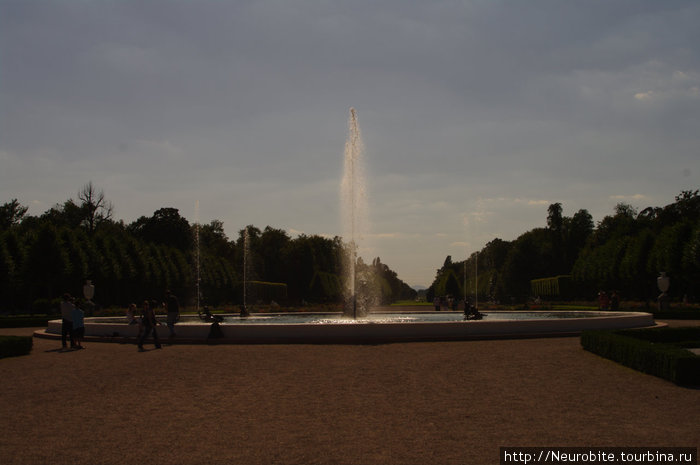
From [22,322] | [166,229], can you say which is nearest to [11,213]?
[166,229]

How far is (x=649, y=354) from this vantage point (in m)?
14.2

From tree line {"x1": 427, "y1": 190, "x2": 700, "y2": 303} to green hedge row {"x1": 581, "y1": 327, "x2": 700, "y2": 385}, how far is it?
40.0 m

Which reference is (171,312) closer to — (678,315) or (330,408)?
(330,408)

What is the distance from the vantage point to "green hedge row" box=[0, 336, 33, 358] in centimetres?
1894

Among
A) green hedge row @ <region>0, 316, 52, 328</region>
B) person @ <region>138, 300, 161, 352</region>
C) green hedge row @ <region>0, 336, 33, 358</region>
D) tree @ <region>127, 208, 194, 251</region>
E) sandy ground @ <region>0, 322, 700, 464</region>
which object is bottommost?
green hedge row @ <region>0, 316, 52, 328</region>

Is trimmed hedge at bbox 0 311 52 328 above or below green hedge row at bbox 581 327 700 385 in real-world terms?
below

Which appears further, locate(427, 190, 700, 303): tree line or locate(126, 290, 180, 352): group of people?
locate(427, 190, 700, 303): tree line

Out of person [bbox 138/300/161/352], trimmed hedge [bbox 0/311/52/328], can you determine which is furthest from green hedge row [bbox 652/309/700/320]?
trimmed hedge [bbox 0/311/52/328]

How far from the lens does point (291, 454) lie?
25.7 ft

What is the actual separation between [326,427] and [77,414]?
14.4ft

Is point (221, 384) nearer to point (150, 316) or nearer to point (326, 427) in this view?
point (326, 427)

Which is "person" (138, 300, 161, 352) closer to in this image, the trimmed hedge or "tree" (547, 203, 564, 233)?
the trimmed hedge

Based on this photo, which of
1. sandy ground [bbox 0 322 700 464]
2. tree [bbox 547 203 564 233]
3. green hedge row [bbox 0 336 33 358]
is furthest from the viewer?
tree [bbox 547 203 564 233]

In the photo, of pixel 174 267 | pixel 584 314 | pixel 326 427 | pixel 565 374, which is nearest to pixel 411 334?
pixel 565 374
